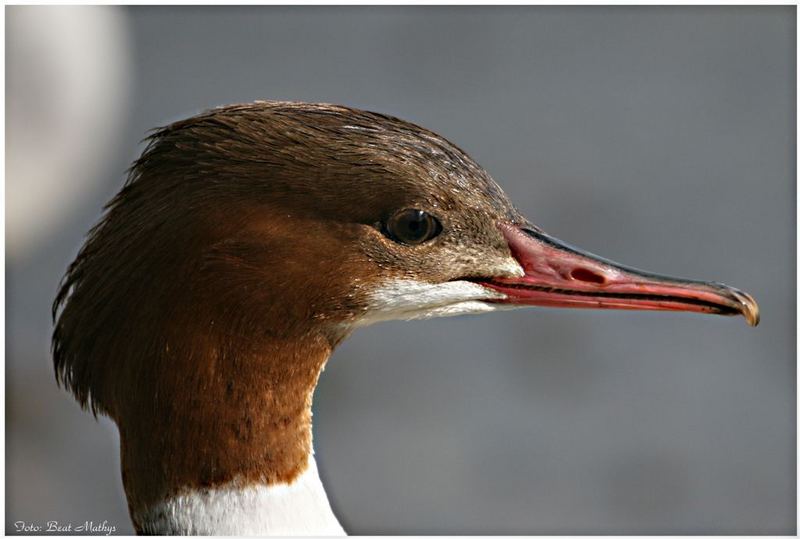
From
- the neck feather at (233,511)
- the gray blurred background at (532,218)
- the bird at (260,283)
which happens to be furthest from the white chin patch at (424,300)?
the gray blurred background at (532,218)

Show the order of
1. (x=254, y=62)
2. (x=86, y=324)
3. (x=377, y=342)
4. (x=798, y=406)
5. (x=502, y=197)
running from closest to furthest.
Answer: (x=86, y=324), (x=502, y=197), (x=798, y=406), (x=377, y=342), (x=254, y=62)

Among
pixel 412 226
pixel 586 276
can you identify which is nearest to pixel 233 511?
pixel 412 226

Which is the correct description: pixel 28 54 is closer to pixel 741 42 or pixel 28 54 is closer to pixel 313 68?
pixel 313 68

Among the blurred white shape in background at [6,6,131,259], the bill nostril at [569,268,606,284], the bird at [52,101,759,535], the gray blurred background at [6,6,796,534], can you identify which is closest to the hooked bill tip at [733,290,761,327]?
the bird at [52,101,759,535]

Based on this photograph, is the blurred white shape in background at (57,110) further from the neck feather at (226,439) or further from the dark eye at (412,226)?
the dark eye at (412,226)

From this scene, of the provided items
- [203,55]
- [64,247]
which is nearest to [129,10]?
[203,55]

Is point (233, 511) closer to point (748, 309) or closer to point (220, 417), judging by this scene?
point (220, 417)

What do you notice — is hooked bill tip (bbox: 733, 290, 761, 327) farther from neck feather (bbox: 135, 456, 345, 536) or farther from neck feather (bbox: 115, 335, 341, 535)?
neck feather (bbox: 135, 456, 345, 536)
